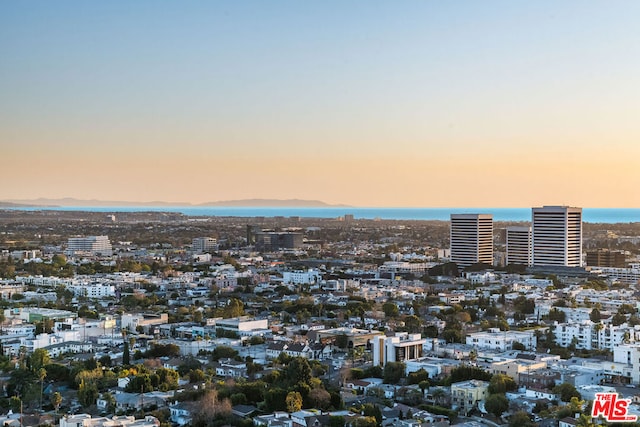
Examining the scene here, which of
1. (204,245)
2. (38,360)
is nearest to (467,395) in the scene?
(38,360)

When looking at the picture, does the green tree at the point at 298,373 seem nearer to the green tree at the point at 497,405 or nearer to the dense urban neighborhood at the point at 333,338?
the dense urban neighborhood at the point at 333,338

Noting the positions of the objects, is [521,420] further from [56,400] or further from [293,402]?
[56,400]

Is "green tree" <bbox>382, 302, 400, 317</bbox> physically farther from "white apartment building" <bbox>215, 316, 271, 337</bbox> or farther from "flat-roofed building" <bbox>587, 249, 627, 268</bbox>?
"flat-roofed building" <bbox>587, 249, 627, 268</bbox>

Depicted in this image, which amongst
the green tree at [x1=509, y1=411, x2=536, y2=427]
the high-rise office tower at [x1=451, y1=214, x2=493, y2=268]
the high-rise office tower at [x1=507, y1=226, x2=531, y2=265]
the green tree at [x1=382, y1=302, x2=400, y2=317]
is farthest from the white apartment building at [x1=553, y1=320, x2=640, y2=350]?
the high-rise office tower at [x1=451, y1=214, x2=493, y2=268]

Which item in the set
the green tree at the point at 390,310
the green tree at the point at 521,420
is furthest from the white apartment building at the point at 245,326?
the green tree at the point at 521,420

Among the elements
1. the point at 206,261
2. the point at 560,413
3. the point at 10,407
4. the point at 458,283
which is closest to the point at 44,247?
the point at 206,261

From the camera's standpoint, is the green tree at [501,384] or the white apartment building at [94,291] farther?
the white apartment building at [94,291]

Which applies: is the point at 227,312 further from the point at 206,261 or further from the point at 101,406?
the point at 206,261
